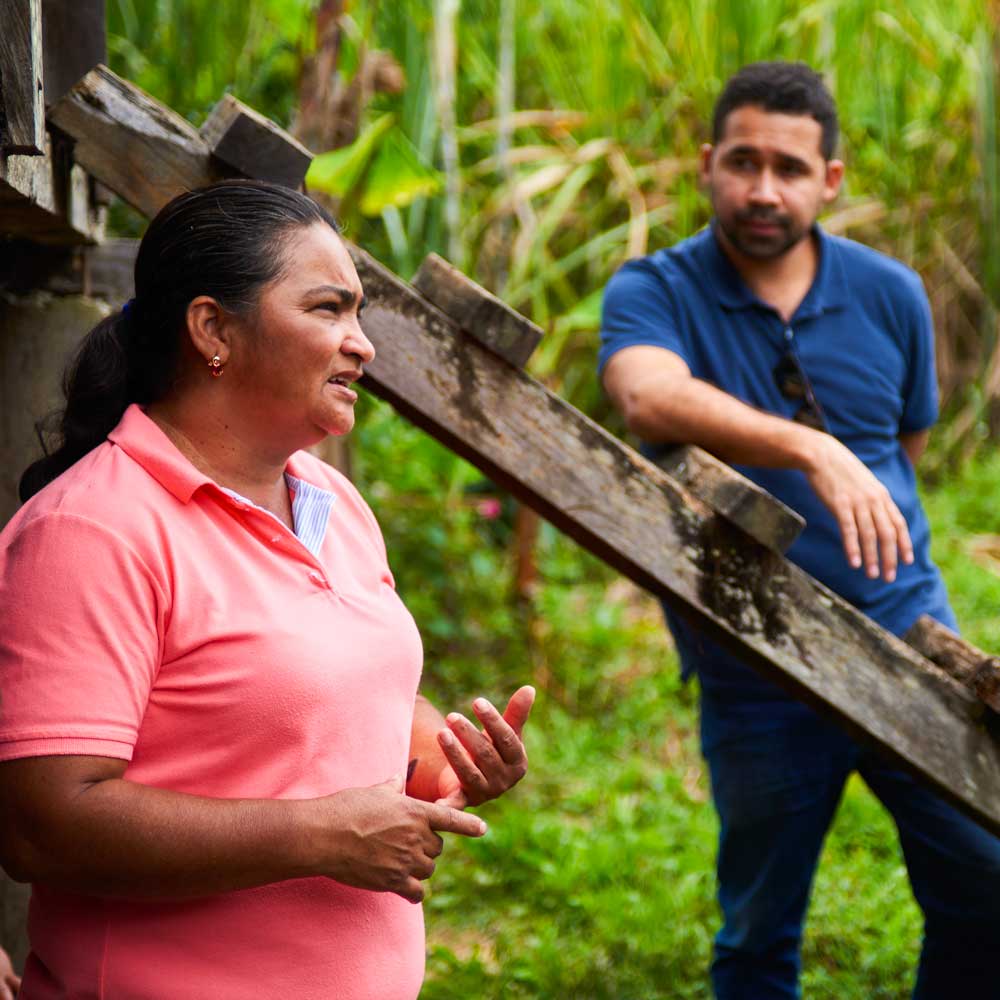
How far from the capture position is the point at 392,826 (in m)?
1.48

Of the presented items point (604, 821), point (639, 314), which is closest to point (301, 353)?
point (639, 314)

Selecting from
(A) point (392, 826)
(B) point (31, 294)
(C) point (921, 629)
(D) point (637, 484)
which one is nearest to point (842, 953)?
(C) point (921, 629)

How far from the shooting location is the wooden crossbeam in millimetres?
2195

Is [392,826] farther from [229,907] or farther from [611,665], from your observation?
[611,665]

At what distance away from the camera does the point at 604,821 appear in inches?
166

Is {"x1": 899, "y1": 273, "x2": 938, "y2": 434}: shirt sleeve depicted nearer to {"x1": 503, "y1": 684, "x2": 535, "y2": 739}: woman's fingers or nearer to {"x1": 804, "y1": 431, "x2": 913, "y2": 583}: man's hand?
{"x1": 804, "y1": 431, "x2": 913, "y2": 583}: man's hand

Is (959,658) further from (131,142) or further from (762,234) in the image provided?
(131,142)

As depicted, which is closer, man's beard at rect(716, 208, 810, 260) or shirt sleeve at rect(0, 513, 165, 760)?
shirt sleeve at rect(0, 513, 165, 760)

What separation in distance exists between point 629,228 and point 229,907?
13.9 feet

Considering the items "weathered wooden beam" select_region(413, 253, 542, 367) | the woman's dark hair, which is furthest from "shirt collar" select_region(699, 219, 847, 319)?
the woman's dark hair

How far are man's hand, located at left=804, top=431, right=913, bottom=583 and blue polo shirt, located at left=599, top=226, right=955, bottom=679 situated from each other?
13.4 inches

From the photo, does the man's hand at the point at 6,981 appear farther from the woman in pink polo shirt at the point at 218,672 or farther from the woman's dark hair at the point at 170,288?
the woman's dark hair at the point at 170,288

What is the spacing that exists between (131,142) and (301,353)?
72 centimetres

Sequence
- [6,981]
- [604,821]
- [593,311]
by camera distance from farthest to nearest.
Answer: [593,311]
[604,821]
[6,981]
